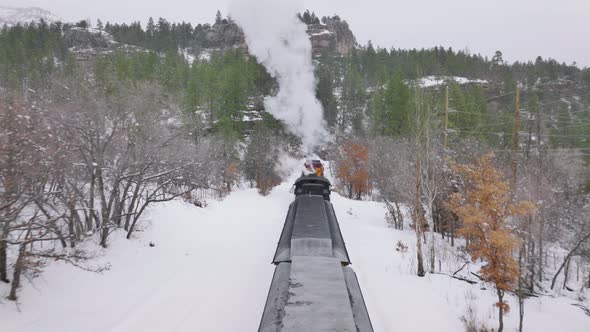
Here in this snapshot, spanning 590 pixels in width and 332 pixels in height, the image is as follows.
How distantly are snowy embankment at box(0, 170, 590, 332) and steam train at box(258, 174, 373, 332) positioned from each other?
67.2 inches

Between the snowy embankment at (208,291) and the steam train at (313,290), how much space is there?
1.71 m

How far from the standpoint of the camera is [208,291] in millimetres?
9359

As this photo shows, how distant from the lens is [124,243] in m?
12.1

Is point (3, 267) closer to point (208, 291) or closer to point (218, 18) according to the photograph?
point (208, 291)

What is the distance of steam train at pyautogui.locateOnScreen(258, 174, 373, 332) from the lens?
500 centimetres

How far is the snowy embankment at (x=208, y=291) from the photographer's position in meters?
7.56

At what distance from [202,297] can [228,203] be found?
1483 centimetres

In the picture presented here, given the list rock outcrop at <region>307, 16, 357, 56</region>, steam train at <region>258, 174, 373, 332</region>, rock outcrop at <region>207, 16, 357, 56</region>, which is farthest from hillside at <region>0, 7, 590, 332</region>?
rock outcrop at <region>307, 16, 357, 56</region>

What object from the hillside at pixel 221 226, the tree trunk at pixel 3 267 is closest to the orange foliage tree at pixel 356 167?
the hillside at pixel 221 226

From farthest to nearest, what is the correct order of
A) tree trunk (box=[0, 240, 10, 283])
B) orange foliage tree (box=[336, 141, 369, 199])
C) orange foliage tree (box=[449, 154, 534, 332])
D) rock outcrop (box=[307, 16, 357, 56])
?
rock outcrop (box=[307, 16, 357, 56]), orange foliage tree (box=[336, 141, 369, 199]), orange foliage tree (box=[449, 154, 534, 332]), tree trunk (box=[0, 240, 10, 283])

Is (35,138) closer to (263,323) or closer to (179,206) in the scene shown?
(263,323)

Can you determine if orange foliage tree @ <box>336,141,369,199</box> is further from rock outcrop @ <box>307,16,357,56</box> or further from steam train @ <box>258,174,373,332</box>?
rock outcrop @ <box>307,16,357,56</box>

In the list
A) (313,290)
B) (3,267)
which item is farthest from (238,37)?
(313,290)

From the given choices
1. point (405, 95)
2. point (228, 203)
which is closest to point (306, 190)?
point (228, 203)
